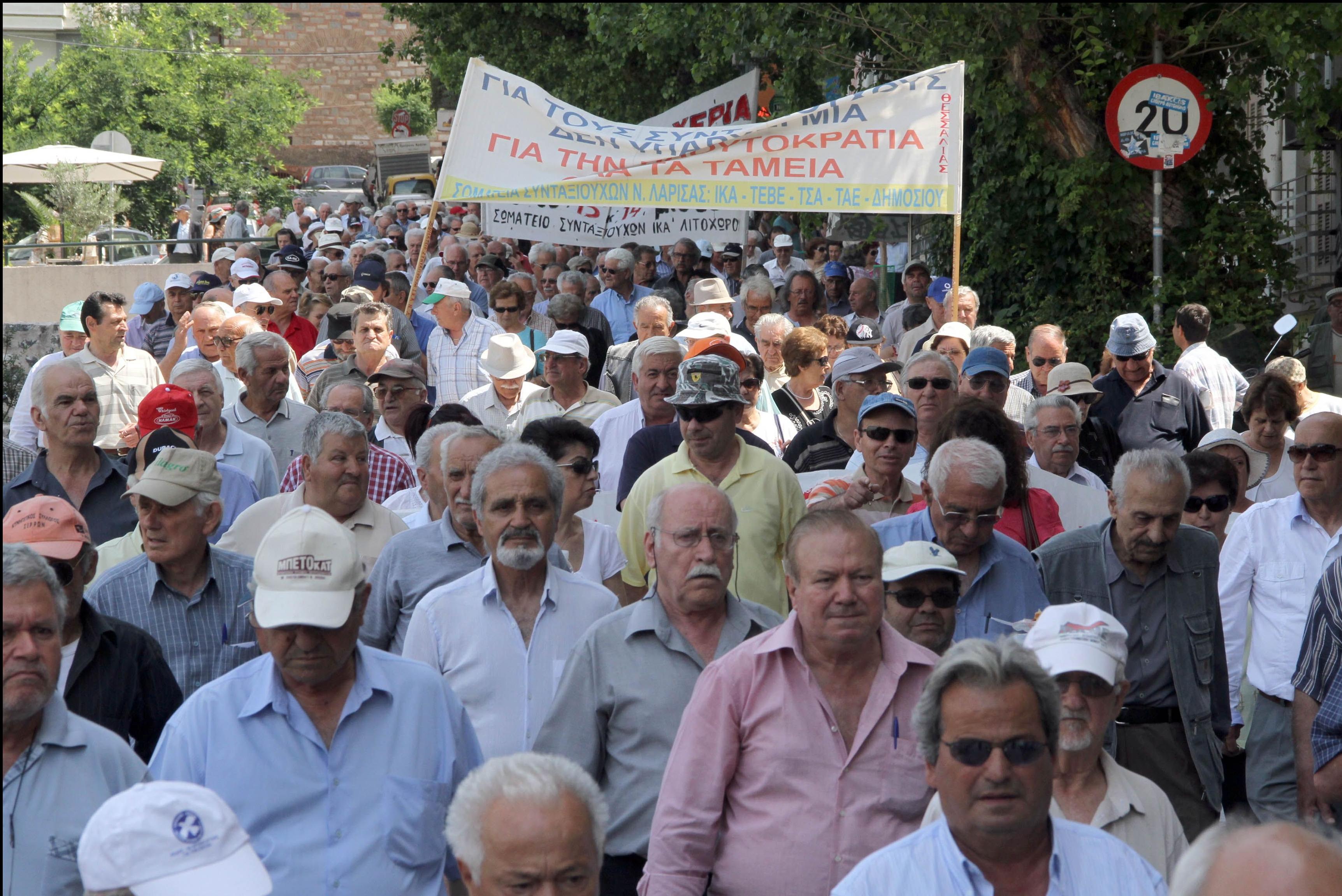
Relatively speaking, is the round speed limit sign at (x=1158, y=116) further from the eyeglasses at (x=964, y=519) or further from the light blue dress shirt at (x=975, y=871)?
the light blue dress shirt at (x=975, y=871)

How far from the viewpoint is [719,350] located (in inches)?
300

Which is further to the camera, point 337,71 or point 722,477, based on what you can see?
point 337,71

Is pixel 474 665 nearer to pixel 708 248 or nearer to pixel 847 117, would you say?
pixel 847 117

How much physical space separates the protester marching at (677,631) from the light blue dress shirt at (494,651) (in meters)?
0.01

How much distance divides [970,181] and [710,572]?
12.5 meters

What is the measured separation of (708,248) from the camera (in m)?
20.0

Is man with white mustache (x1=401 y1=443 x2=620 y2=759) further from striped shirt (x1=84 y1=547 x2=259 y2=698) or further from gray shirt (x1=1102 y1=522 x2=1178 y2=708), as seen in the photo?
gray shirt (x1=1102 y1=522 x2=1178 y2=708)

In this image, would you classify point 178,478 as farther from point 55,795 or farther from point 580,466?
point 55,795

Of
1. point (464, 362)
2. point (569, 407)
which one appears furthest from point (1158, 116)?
point (569, 407)

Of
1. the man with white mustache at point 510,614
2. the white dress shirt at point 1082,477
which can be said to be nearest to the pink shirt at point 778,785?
the man with white mustache at point 510,614

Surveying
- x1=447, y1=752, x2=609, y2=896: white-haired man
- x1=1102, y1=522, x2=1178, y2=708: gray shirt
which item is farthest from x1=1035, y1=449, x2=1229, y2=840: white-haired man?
x1=447, y1=752, x2=609, y2=896: white-haired man

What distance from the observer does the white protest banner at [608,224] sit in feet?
46.9

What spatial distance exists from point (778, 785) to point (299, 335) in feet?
32.0

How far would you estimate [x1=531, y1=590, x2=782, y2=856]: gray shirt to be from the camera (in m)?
4.38
